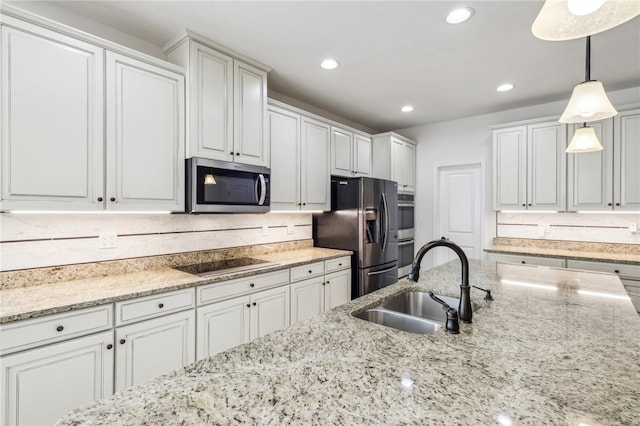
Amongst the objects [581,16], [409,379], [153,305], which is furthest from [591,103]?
[153,305]

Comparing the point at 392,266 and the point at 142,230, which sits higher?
the point at 142,230

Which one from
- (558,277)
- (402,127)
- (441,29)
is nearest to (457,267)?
(558,277)

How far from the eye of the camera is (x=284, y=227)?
353 centimetres

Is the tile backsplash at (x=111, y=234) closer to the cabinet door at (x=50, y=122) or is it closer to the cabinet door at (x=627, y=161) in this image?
the cabinet door at (x=50, y=122)

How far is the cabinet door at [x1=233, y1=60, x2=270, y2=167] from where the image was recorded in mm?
2600

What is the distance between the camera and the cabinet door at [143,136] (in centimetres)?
197

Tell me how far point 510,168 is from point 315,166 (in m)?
2.43

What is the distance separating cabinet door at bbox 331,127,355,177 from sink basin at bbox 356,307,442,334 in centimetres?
233

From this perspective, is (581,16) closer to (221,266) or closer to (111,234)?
(221,266)

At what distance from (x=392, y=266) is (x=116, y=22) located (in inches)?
138

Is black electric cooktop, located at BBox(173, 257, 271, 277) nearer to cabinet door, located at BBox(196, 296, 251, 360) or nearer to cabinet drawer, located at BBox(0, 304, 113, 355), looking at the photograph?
cabinet door, located at BBox(196, 296, 251, 360)

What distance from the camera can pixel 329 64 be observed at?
2770mm

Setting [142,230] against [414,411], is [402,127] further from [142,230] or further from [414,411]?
[414,411]

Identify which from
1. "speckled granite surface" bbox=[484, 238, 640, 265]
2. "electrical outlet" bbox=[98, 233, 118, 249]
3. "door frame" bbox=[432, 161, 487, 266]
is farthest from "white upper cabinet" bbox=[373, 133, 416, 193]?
"electrical outlet" bbox=[98, 233, 118, 249]
